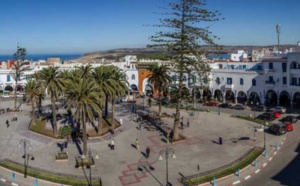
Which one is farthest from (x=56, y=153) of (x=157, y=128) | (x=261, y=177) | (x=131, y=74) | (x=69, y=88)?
(x=131, y=74)

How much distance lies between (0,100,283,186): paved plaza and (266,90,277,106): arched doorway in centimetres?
1408

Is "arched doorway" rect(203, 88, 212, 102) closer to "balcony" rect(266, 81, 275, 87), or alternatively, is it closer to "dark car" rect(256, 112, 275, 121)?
"balcony" rect(266, 81, 275, 87)

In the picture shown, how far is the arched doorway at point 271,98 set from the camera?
66062 millimetres

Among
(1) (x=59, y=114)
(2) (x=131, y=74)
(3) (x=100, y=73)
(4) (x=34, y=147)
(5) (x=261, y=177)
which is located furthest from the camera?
(2) (x=131, y=74)

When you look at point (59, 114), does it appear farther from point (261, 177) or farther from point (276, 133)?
point (261, 177)

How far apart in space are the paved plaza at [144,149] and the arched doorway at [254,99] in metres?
14.1

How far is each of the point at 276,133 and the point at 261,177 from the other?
1649cm

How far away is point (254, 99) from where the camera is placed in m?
68.5

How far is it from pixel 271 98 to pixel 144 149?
123ft

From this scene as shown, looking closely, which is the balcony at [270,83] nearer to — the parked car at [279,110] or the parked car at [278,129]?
the parked car at [279,110]

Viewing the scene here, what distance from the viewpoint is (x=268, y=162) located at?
1353 inches

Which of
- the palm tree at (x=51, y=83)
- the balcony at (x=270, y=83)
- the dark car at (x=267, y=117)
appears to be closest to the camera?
the palm tree at (x=51, y=83)

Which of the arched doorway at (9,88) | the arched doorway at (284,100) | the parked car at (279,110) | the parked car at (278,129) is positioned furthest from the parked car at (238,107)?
the arched doorway at (9,88)

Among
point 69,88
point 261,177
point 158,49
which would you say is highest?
point 158,49
